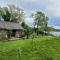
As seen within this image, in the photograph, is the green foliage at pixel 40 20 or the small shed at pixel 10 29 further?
the green foliage at pixel 40 20

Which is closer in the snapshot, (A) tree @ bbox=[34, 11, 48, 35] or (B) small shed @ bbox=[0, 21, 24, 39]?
(B) small shed @ bbox=[0, 21, 24, 39]

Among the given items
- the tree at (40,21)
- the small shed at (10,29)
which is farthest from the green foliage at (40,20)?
the small shed at (10,29)

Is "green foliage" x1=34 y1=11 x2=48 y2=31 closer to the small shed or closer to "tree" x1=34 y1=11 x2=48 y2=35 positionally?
"tree" x1=34 y1=11 x2=48 y2=35

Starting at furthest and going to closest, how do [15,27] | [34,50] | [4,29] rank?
[15,27], [4,29], [34,50]

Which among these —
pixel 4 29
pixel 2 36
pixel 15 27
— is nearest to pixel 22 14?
pixel 15 27

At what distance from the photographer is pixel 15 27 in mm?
46219

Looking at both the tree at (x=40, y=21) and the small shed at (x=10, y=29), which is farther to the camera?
the tree at (x=40, y=21)

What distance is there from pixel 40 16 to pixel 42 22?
1963 mm

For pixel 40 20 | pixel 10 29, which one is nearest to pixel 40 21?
pixel 40 20

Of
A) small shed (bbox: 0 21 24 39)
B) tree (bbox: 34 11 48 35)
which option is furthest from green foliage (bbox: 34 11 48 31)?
small shed (bbox: 0 21 24 39)

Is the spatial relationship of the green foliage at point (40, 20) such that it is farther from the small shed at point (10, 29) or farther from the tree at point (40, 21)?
the small shed at point (10, 29)

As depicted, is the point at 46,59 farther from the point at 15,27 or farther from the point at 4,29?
the point at 15,27

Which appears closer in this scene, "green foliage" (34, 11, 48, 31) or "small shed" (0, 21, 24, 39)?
"small shed" (0, 21, 24, 39)

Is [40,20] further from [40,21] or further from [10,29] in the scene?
[10,29]
